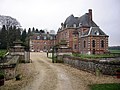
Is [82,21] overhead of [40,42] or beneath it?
overhead

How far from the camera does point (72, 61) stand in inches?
821

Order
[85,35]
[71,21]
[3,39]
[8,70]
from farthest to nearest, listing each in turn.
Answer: [3,39]
[71,21]
[85,35]
[8,70]

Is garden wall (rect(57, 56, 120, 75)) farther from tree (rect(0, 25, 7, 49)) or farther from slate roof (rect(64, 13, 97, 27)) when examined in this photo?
tree (rect(0, 25, 7, 49))

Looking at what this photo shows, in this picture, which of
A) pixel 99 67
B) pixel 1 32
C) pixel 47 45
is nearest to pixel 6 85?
pixel 99 67

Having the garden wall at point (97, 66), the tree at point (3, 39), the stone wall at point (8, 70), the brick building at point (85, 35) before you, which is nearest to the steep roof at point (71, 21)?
the brick building at point (85, 35)

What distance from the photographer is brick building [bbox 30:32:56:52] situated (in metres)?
73.2

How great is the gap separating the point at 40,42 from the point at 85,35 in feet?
98.4

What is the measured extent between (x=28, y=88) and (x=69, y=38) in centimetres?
4521

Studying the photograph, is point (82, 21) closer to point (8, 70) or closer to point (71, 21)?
point (71, 21)

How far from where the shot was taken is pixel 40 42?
245 feet

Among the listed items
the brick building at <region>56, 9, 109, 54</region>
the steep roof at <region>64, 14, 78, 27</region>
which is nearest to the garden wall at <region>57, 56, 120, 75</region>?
the brick building at <region>56, 9, 109, 54</region>

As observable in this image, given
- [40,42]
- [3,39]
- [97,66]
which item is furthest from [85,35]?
[97,66]

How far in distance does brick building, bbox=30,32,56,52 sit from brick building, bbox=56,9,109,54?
16.8 metres

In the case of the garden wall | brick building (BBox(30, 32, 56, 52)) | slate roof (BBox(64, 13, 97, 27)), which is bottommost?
the garden wall
